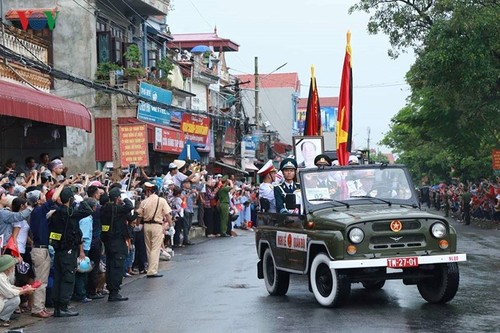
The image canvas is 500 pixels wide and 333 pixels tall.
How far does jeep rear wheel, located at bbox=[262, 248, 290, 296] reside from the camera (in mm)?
14148

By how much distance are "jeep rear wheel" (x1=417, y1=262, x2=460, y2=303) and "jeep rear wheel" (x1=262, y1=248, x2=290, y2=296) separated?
2.16m

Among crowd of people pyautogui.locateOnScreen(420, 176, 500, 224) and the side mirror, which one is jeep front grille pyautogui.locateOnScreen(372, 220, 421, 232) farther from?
crowd of people pyautogui.locateOnScreen(420, 176, 500, 224)

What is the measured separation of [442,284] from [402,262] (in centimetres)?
94

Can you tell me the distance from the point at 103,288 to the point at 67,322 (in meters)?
3.56

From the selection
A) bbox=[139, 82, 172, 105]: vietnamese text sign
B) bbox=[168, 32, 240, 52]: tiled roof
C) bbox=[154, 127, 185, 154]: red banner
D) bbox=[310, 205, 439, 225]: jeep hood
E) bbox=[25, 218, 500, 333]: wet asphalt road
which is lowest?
bbox=[25, 218, 500, 333]: wet asphalt road

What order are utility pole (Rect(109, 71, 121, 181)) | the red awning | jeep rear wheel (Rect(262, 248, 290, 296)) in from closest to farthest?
jeep rear wheel (Rect(262, 248, 290, 296)) → the red awning → utility pole (Rect(109, 71, 121, 181))

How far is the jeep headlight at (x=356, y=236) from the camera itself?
39.1ft

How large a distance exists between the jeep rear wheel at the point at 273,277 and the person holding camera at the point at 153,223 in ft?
14.0

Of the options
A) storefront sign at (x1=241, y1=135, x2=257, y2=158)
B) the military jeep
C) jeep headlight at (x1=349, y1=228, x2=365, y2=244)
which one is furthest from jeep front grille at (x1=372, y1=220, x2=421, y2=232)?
storefront sign at (x1=241, y1=135, x2=257, y2=158)

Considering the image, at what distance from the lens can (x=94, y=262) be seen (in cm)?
1553

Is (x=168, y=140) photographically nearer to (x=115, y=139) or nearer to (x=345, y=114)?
(x=115, y=139)

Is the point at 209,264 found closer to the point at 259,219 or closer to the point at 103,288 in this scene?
the point at 103,288

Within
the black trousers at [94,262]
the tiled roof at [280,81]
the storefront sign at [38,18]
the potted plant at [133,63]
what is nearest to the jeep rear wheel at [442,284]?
the black trousers at [94,262]

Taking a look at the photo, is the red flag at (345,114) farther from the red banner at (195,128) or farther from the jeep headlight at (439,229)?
the red banner at (195,128)
